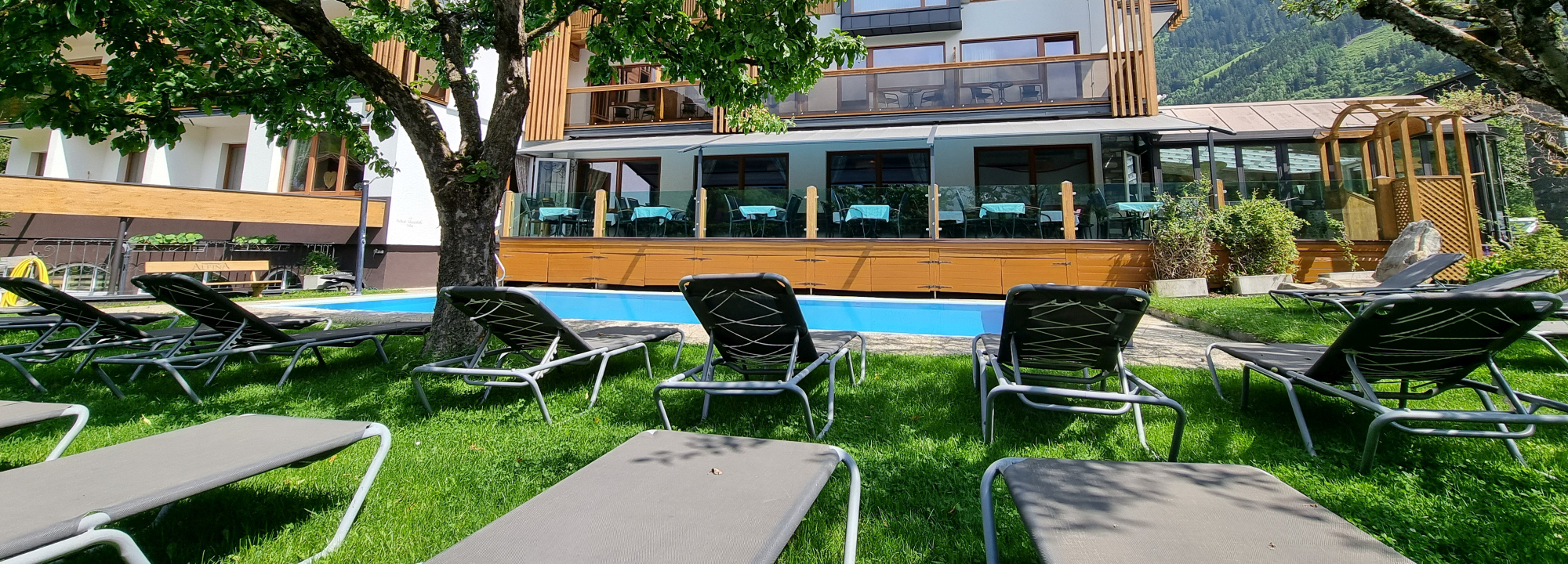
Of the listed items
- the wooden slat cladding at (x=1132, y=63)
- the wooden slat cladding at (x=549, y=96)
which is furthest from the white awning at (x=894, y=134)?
the wooden slat cladding at (x=549, y=96)

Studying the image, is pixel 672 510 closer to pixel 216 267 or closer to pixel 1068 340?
pixel 1068 340

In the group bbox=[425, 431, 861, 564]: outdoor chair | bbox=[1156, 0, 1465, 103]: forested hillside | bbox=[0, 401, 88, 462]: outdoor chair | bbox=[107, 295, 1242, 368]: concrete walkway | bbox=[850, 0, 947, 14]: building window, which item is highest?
bbox=[1156, 0, 1465, 103]: forested hillside

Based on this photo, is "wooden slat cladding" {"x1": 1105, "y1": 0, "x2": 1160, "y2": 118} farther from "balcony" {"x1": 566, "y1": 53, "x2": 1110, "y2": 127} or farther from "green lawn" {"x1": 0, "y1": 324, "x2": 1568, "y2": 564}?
"green lawn" {"x1": 0, "y1": 324, "x2": 1568, "y2": 564}

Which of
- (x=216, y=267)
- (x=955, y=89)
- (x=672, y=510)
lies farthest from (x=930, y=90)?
(x=216, y=267)

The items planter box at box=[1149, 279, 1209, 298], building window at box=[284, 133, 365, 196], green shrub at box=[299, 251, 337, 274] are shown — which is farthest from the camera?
building window at box=[284, 133, 365, 196]

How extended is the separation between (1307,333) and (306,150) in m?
19.4

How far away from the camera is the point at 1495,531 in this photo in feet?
5.75

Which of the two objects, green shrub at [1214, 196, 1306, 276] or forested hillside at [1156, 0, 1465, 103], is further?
forested hillside at [1156, 0, 1465, 103]

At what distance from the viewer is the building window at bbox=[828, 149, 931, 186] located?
13.8 m

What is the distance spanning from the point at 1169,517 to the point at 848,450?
54.6 inches

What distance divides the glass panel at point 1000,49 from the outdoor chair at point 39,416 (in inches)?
593

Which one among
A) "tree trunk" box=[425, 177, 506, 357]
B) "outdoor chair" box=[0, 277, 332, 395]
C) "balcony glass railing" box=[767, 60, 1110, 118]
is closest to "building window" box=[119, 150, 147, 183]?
"outdoor chair" box=[0, 277, 332, 395]

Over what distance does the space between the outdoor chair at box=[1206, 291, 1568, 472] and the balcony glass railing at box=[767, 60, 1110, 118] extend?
33.8ft

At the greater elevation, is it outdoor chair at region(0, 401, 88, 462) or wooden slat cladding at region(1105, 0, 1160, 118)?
wooden slat cladding at region(1105, 0, 1160, 118)
